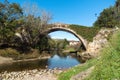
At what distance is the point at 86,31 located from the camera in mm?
60500

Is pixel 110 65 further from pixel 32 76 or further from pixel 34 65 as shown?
pixel 34 65

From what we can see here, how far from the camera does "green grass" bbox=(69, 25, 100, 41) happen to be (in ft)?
194

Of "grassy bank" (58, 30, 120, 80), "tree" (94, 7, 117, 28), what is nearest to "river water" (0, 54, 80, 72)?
"grassy bank" (58, 30, 120, 80)

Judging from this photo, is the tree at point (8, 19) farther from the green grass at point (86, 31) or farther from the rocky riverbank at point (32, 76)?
the rocky riverbank at point (32, 76)

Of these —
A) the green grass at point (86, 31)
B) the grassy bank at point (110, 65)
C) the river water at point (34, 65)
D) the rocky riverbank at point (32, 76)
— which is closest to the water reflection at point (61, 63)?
the river water at point (34, 65)

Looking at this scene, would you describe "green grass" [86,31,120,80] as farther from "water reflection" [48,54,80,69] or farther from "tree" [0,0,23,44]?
"tree" [0,0,23,44]

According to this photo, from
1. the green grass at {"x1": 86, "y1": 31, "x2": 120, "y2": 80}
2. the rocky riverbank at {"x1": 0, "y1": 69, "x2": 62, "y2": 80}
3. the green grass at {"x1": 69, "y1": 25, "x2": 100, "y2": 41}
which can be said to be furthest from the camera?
the green grass at {"x1": 69, "y1": 25, "x2": 100, "y2": 41}

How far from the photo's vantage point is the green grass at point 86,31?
59.1 m

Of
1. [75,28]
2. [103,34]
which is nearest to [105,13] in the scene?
[75,28]

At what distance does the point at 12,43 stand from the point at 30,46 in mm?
4144

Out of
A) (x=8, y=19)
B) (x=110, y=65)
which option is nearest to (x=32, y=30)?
(x=8, y=19)

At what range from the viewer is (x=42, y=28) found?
2258 inches

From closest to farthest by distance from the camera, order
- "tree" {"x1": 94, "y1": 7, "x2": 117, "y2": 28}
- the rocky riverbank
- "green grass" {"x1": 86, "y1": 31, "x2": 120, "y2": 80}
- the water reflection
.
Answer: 1. "green grass" {"x1": 86, "y1": 31, "x2": 120, "y2": 80}
2. the rocky riverbank
3. the water reflection
4. "tree" {"x1": 94, "y1": 7, "x2": 117, "y2": 28}

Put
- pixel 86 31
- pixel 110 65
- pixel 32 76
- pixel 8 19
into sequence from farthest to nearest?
pixel 86 31, pixel 8 19, pixel 32 76, pixel 110 65
